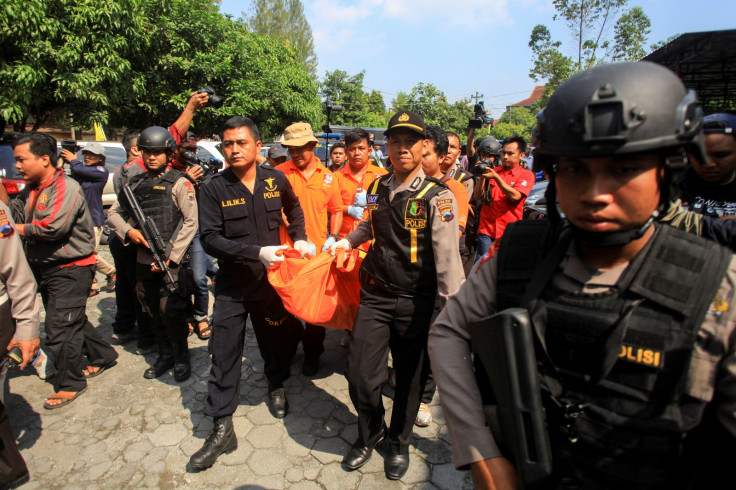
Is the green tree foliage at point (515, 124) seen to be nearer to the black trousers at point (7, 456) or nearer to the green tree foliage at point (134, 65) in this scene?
the green tree foliage at point (134, 65)

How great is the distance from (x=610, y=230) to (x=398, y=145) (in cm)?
181

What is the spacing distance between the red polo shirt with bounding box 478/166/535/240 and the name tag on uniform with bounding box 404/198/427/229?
2.48 meters

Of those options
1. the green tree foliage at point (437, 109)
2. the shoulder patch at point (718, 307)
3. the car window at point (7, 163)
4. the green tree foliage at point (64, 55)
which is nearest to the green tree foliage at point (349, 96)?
the green tree foliage at point (437, 109)

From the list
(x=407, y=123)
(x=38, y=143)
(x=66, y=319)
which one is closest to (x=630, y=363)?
(x=407, y=123)

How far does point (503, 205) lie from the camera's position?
488cm

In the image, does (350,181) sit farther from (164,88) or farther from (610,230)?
(164,88)

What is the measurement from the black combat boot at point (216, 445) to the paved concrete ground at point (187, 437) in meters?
0.06

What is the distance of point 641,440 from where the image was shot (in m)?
1.01

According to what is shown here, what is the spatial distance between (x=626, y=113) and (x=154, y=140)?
3.76 metres

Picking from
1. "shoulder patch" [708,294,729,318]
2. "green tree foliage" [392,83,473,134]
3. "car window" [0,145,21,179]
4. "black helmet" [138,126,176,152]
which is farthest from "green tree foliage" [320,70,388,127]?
"shoulder patch" [708,294,729,318]

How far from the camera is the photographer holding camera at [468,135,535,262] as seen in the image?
4.78 metres

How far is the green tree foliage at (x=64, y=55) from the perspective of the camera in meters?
9.40

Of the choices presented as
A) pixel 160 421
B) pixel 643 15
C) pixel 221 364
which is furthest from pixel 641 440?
pixel 643 15

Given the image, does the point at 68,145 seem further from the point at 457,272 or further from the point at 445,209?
the point at 457,272
